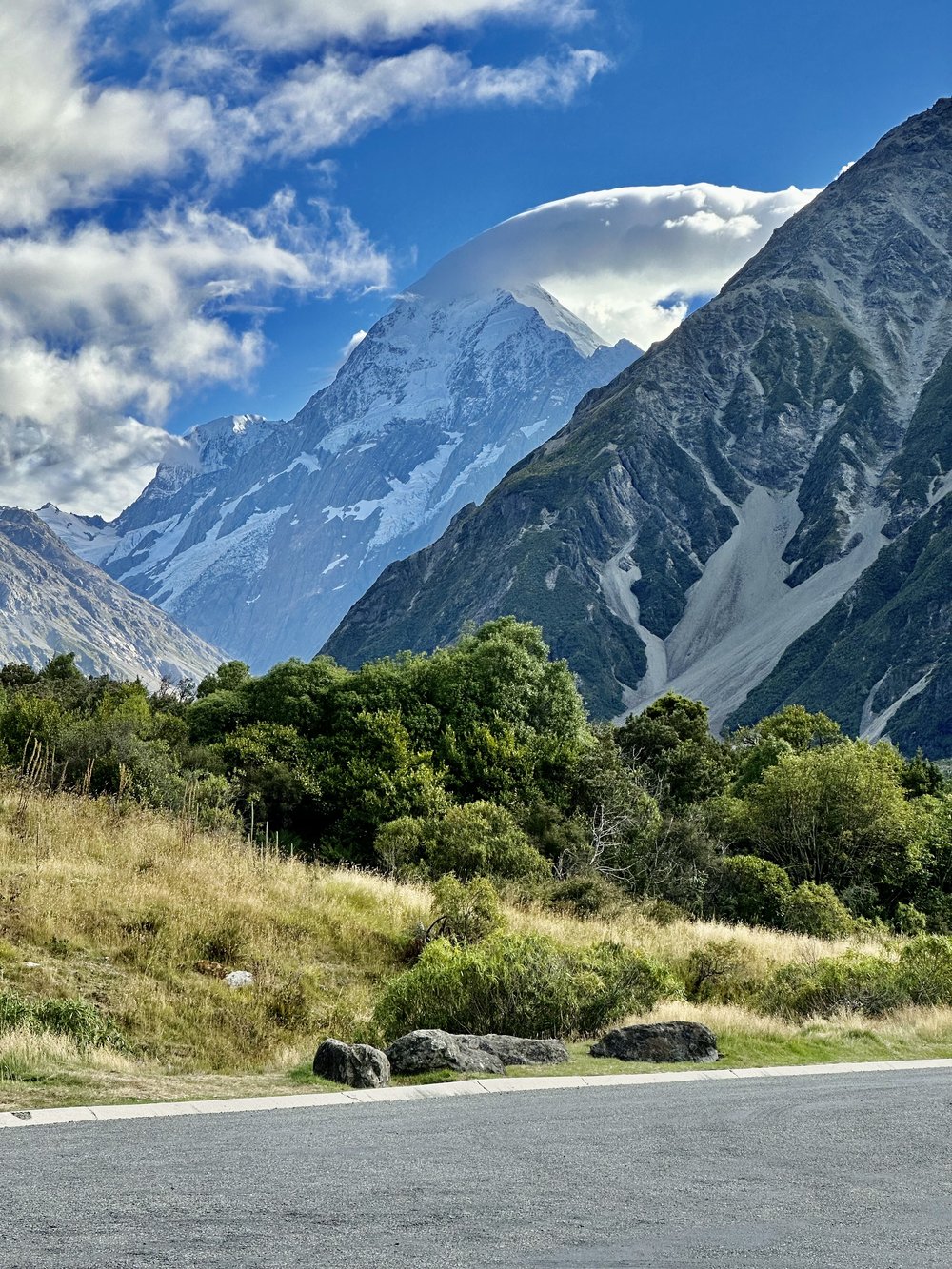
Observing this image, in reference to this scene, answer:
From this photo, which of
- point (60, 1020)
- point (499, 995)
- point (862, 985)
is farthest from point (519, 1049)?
point (862, 985)

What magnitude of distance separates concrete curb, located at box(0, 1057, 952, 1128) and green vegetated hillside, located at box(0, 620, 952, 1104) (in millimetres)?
772

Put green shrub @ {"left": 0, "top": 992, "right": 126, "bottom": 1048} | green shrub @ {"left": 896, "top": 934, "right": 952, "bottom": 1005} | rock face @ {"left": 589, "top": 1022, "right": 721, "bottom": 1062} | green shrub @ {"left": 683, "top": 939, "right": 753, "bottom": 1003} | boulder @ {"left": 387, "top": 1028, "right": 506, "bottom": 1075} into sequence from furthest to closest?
green shrub @ {"left": 683, "top": 939, "right": 753, "bottom": 1003} < green shrub @ {"left": 896, "top": 934, "right": 952, "bottom": 1005} < rock face @ {"left": 589, "top": 1022, "right": 721, "bottom": 1062} < boulder @ {"left": 387, "top": 1028, "right": 506, "bottom": 1075} < green shrub @ {"left": 0, "top": 992, "right": 126, "bottom": 1048}

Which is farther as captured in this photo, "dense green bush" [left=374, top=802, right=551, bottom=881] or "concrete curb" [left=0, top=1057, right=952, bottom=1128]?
"dense green bush" [left=374, top=802, right=551, bottom=881]

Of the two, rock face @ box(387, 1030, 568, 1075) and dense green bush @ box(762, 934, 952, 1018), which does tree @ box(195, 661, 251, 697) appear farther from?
rock face @ box(387, 1030, 568, 1075)

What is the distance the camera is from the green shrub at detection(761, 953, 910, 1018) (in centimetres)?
1747

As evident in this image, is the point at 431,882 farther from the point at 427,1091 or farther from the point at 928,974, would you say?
the point at 427,1091

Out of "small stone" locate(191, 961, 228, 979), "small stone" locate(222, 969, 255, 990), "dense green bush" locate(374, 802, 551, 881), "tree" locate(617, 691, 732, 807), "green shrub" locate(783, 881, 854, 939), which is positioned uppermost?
"tree" locate(617, 691, 732, 807)

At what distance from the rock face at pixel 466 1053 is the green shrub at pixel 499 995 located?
5.43 feet

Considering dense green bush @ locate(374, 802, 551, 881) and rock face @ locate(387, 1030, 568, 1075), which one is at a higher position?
dense green bush @ locate(374, 802, 551, 881)

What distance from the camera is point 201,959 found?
597 inches

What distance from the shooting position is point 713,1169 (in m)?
7.64

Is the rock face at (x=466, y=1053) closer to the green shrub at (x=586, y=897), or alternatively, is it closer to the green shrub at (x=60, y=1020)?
the green shrub at (x=60, y=1020)

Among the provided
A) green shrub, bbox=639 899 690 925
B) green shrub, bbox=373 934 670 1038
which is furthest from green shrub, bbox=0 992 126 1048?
green shrub, bbox=639 899 690 925

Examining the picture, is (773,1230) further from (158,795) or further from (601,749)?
(601,749)
